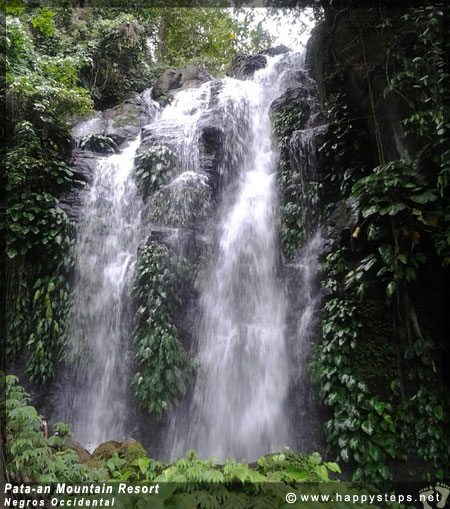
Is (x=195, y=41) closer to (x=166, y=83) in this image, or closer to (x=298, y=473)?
(x=166, y=83)

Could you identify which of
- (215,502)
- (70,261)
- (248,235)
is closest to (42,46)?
(70,261)

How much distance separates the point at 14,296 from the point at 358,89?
22.2 feet

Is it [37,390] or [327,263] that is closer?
[327,263]

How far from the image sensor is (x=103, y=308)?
652 centimetres

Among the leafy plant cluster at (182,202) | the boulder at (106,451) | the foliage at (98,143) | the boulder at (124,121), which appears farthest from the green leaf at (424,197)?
the boulder at (124,121)

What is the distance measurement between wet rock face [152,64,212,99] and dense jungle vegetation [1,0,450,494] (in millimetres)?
4223

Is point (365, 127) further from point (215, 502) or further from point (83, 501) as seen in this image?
point (83, 501)

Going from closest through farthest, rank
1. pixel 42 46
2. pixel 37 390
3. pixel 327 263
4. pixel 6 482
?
pixel 6 482 → pixel 327 263 → pixel 37 390 → pixel 42 46

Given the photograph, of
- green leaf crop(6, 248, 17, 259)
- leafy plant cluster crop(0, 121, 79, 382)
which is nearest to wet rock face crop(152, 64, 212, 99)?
leafy plant cluster crop(0, 121, 79, 382)

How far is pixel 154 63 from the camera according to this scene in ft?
44.3

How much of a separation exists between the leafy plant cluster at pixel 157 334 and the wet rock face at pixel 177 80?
6.98 meters
